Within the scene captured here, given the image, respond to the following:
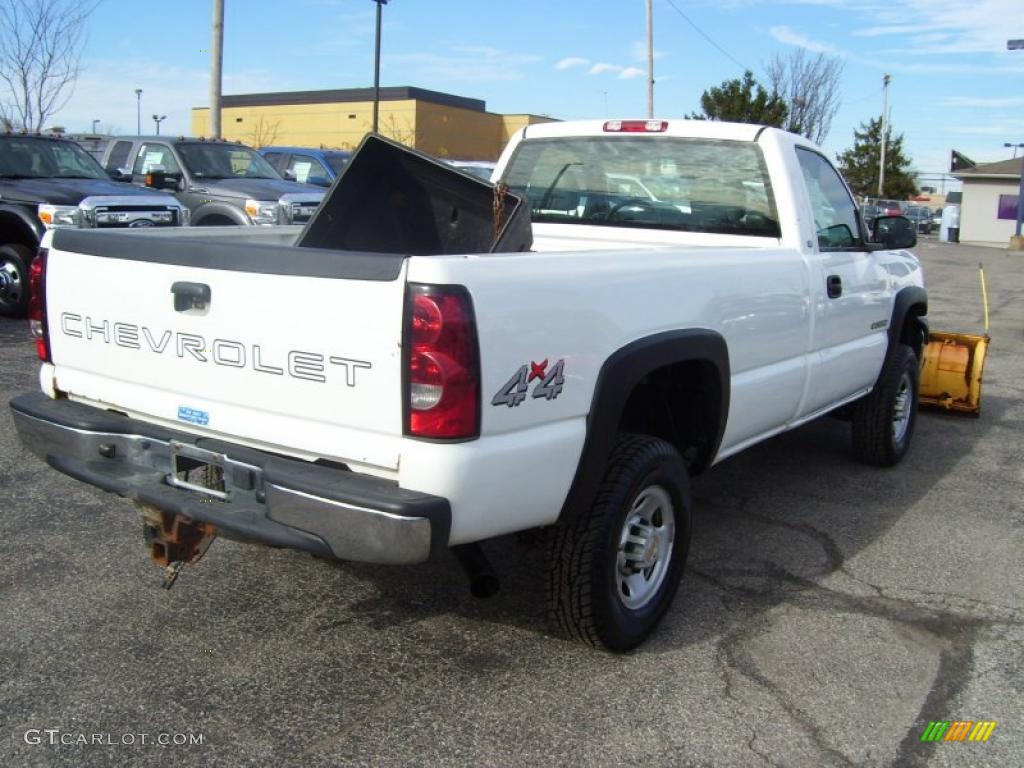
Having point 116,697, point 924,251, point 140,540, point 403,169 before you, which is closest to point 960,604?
point 403,169

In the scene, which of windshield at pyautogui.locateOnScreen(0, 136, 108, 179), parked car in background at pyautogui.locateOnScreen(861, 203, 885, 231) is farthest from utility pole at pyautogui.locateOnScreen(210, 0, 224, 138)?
parked car in background at pyautogui.locateOnScreen(861, 203, 885, 231)

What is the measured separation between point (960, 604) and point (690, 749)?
1.80 meters

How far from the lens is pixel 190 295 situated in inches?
125

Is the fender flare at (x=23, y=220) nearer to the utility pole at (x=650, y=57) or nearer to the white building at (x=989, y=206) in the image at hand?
the utility pole at (x=650, y=57)

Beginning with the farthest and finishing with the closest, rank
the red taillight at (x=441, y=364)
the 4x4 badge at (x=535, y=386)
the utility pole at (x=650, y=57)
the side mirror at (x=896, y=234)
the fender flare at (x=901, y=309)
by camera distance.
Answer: the utility pole at (x=650, y=57) → the fender flare at (x=901, y=309) → the side mirror at (x=896, y=234) → the 4x4 badge at (x=535, y=386) → the red taillight at (x=441, y=364)

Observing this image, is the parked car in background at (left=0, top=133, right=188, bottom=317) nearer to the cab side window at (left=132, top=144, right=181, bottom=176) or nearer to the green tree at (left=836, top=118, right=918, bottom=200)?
the cab side window at (left=132, top=144, right=181, bottom=176)

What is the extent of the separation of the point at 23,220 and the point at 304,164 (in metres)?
6.15

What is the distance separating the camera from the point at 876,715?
3264 millimetres

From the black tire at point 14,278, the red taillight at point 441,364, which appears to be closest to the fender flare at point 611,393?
the red taillight at point 441,364

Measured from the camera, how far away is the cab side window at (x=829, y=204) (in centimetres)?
510

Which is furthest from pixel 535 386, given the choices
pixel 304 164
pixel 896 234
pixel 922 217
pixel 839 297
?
pixel 922 217

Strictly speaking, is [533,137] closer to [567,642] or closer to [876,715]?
[567,642]

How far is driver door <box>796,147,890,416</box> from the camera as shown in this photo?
16.0ft

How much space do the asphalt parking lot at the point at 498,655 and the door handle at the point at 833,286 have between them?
3.88ft
